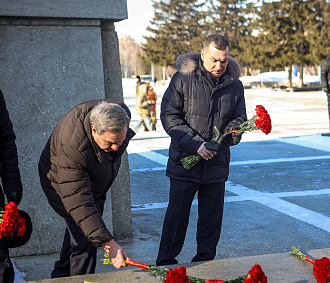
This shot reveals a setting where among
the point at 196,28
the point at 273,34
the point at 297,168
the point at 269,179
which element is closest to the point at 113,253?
the point at 269,179

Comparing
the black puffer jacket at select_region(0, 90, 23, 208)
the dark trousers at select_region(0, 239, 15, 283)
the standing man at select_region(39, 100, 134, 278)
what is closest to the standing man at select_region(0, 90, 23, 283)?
the black puffer jacket at select_region(0, 90, 23, 208)

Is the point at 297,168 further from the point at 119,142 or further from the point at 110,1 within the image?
the point at 119,142

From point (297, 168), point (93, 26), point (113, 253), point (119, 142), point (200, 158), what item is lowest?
point (297, 168)

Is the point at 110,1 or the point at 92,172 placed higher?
the point at 110,1

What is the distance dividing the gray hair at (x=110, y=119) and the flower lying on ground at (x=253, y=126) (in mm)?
1291

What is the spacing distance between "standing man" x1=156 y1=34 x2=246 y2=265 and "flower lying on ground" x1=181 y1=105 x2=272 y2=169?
0.18 ft

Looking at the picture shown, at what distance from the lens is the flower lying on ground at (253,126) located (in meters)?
4.25

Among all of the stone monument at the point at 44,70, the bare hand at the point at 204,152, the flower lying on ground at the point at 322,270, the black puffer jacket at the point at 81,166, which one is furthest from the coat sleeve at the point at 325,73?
the flower lying on ground at the point at 322,270

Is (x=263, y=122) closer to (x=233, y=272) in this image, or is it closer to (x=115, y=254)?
(x=233, y=272)

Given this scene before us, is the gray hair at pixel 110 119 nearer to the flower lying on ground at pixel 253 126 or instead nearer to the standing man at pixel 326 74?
the flower lying on ground at pixel 253 126

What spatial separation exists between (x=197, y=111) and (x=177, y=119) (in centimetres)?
17

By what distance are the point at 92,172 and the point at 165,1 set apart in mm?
85090

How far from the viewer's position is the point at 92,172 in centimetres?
354

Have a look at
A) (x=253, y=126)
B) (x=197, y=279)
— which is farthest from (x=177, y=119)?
(x=197, y=279)
